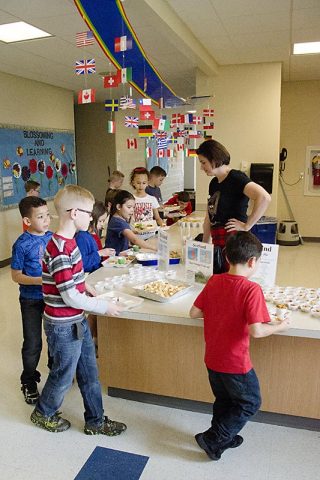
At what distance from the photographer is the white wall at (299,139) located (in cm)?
754

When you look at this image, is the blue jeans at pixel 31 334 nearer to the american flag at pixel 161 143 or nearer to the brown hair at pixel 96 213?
the brown hair at pixel 96 213

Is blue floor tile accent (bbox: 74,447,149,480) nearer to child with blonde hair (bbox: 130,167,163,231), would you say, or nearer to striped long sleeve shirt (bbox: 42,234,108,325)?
striped long sleeve shirt (bbox: 42,234,108,325)

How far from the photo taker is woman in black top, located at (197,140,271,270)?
283cm

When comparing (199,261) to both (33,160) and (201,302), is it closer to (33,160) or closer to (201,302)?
(201,302)

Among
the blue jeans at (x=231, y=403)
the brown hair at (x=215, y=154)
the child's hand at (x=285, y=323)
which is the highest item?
the brown hair at (x=215, y=154)

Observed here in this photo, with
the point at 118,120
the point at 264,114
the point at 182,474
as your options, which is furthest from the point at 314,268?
the point at 118,120

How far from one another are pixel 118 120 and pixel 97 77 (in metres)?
3.25

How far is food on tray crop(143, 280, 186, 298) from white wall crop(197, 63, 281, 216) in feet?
14.8

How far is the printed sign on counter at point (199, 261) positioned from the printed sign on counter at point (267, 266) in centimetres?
30

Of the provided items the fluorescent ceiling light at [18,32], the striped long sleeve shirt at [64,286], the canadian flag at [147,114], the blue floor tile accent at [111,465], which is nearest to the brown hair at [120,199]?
the canadian flag at [147,114]

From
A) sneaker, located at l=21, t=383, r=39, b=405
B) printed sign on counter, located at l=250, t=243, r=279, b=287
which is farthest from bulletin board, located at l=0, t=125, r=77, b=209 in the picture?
printed sign on counter, located at l=250, t=243, r=279, b=287

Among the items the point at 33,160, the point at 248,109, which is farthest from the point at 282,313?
the point at 33,160

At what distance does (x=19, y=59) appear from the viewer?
5.52m

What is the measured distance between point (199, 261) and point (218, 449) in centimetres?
102
